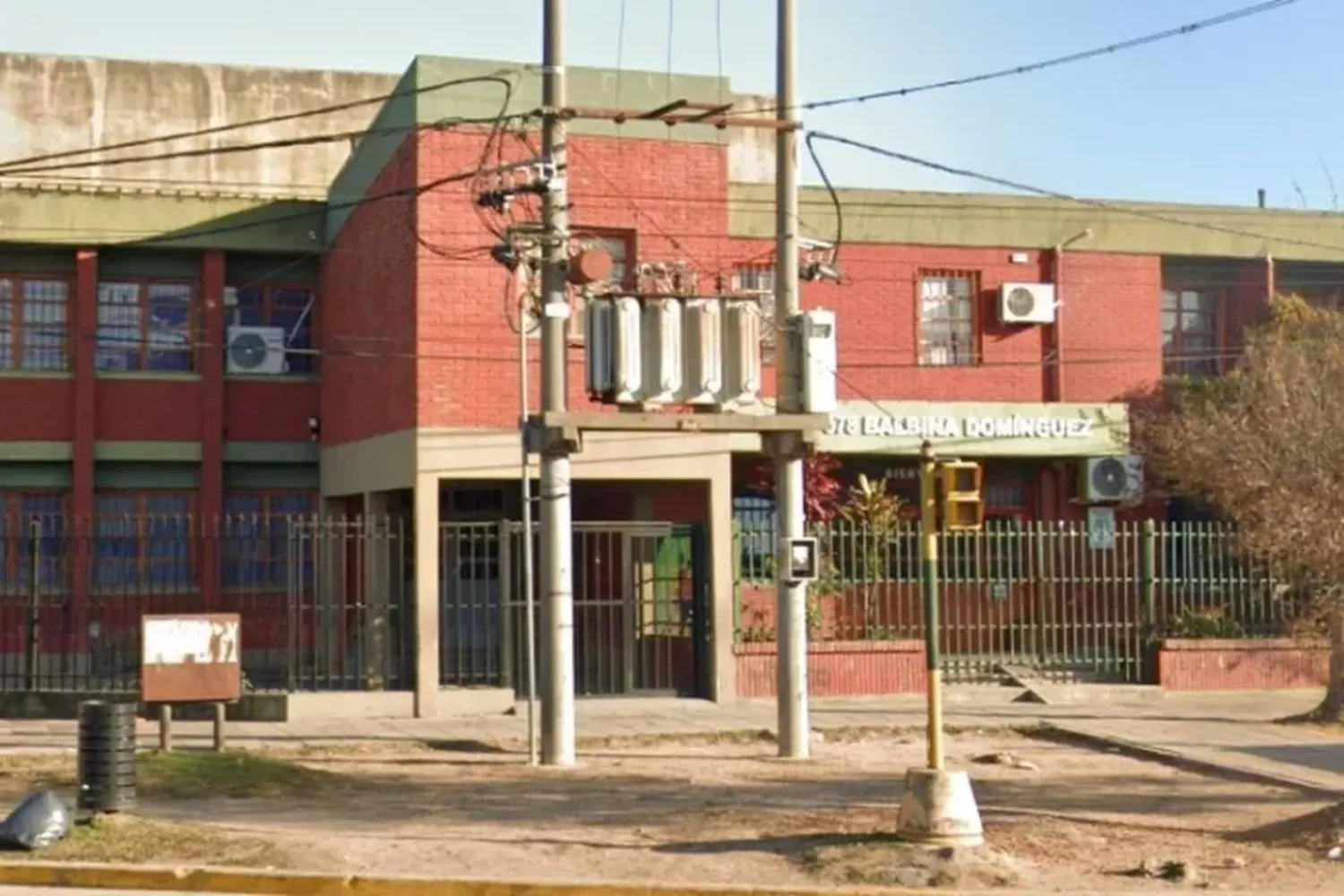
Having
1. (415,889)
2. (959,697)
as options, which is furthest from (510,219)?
(415,889)

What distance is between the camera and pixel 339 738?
20.3m

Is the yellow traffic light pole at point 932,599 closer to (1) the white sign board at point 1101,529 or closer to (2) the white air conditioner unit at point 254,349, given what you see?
(1) the white sign board at point 1101,529

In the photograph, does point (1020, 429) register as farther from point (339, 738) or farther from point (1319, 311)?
point (339, 738)

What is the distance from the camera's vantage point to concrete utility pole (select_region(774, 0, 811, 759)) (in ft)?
60.3

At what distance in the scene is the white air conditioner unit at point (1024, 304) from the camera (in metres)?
29.4

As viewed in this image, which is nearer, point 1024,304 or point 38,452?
point 1024,304

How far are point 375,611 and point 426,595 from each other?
75 centimetres

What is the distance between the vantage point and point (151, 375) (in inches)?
1238

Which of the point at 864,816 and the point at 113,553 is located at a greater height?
the point at 113,553

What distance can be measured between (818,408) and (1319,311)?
13.0 m

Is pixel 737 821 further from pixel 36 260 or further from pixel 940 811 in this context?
pixel 36 260

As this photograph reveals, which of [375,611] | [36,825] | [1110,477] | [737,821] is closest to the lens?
[36,825]

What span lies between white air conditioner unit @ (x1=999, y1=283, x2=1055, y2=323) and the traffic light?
55.5 feet

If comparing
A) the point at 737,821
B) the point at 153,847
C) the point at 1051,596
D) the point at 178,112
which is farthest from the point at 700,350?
the point at 178,112
